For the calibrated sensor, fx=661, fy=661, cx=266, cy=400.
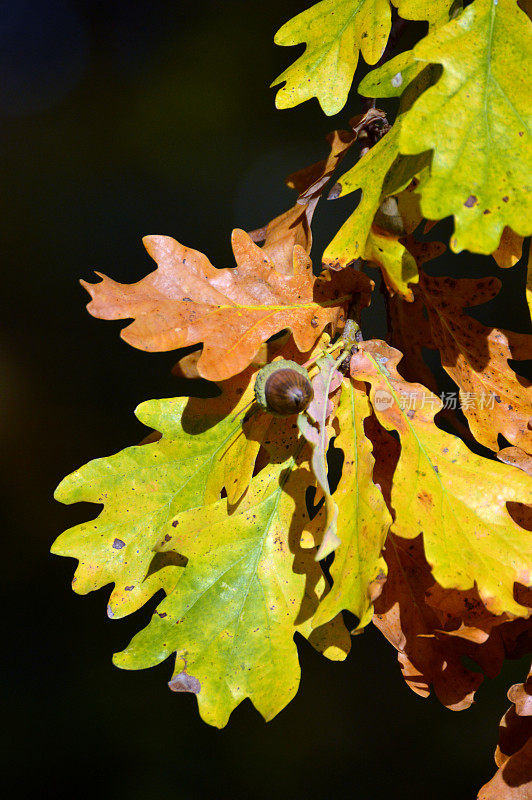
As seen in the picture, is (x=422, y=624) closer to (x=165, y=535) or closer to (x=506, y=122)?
(x=165, y=535)

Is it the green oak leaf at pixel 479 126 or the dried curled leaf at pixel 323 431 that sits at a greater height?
the green oak leaf at pixel 479 126

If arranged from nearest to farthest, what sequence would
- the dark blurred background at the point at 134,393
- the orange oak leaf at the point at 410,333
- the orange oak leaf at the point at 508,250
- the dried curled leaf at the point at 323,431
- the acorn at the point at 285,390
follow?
the dried curled leaf at the point at 323,431 < the acorn at the point at 285,390 < the orange oak leaf at the point at 508,250 < the orange oak leaf at the point at 410,333 < the dark blurred background at the point at 134,393

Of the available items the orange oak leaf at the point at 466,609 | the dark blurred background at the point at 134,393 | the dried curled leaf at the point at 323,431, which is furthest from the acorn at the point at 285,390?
the dark blurred background at the point at 134,393

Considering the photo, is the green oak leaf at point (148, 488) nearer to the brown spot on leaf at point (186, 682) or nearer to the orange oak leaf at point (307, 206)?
the brown spot on leaf at point (186, 682)

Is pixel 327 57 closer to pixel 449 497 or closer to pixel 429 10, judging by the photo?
pixel 429 10

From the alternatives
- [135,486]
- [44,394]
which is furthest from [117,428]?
[135,486]
